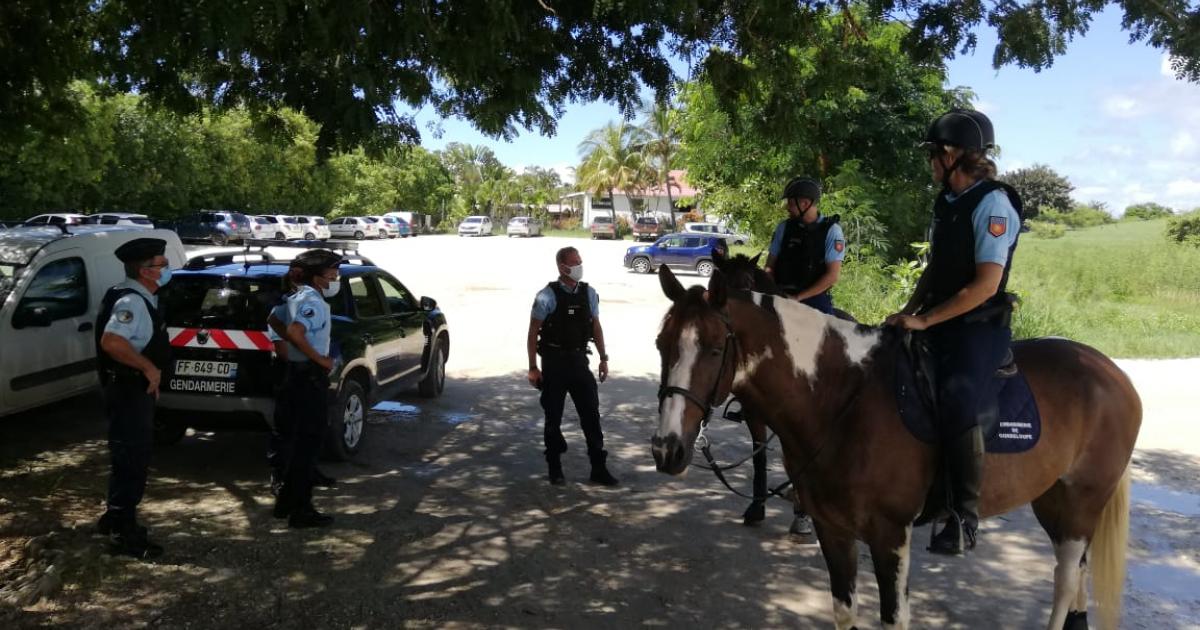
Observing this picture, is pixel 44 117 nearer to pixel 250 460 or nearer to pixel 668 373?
pixel 250 460

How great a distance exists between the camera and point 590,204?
82812 millimetres

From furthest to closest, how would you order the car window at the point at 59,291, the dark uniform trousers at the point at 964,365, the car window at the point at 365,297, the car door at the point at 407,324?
1. the car door at the point at 407,324
2. the car window at the point at 365,297
3. the car window at the point at 59,291
4. the dark uniform trousers at the point at 964,365

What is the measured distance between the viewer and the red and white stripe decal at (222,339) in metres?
6.34

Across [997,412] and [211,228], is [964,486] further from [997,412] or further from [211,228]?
[211,228]

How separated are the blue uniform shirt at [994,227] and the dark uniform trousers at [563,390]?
3658mm

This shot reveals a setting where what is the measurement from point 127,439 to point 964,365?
188 inches

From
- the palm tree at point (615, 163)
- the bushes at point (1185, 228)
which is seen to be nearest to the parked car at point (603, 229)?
the palm tree at point (615, 163)

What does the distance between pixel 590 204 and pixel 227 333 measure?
77399 mm

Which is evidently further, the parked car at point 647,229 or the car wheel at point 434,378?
the parked car at point 647,229

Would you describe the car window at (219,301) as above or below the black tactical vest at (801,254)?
below

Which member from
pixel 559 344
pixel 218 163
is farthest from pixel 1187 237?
pixel 218 163

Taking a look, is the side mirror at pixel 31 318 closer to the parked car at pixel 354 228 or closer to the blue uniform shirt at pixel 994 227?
the blue uniform shirt at pixel 994 227

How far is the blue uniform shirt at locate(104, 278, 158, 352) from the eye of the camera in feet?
15.4

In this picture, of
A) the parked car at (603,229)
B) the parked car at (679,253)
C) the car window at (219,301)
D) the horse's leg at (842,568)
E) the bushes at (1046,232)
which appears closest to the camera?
the horse's leg at (842,568)
